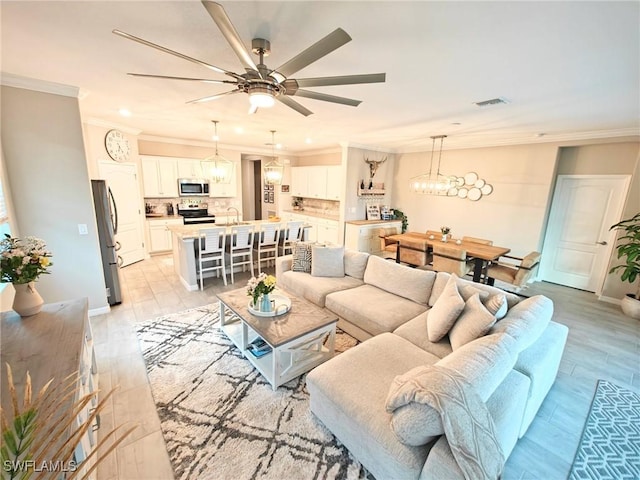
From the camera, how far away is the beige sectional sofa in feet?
4.52

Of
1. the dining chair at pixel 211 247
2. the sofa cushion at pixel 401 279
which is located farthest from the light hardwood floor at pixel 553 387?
the sofa cushion at pixel 401 279

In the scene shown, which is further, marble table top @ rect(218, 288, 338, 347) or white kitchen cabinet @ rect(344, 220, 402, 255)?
white kitchen cabinet @ rect(344, 220, 402, 255)

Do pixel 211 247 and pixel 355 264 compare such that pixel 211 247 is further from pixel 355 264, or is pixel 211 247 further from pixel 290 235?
pixel 355 264

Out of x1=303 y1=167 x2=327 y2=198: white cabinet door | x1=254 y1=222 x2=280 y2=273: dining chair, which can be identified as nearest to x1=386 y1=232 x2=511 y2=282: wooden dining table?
x1=254 y1=222 x2=280 y2=273: dining chair

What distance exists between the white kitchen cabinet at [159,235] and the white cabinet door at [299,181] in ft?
10.6

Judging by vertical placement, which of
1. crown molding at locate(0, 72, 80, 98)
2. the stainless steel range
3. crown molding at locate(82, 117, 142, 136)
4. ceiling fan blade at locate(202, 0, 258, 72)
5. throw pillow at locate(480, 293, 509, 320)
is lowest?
throw pillow at locate(480, 293, 509, 320)

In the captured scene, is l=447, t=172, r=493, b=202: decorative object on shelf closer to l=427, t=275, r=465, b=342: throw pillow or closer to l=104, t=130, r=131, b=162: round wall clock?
l=427, t=275, r=465, b=342: throw pillow

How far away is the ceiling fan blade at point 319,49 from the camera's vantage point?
128 centimetres

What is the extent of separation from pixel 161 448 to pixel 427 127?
4.87 metres

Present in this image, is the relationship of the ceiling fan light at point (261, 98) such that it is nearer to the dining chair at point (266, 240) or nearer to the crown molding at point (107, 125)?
the dining chair at point (266, 240)

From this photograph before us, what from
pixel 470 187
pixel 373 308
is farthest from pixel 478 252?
pixel 373 308

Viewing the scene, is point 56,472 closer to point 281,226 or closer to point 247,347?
point 247,347

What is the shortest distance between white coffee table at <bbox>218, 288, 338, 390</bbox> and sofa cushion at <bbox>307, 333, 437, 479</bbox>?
1.39 feet

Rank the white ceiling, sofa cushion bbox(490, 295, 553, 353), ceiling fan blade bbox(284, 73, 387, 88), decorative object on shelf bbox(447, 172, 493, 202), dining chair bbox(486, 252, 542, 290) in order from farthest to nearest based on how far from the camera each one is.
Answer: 1. decorative object on shelf bbox(447, 172, 493, 202)
2. dining chair bbox(486, 252, 542, 290)
3. sofa cushion bbox(490, 295, 553, 353)
4. ceiling fan blade bbox(284, 73, 387, 88)
5. the white ceiling
